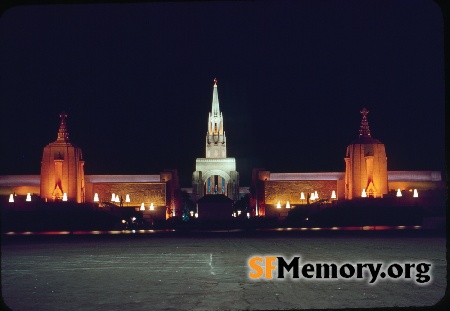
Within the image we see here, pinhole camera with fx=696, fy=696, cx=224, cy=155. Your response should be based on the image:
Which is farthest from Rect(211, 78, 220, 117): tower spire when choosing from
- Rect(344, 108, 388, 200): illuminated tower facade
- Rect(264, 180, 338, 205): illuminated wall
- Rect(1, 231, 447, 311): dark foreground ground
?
Rect(1, 231, 447, 311): dark foreground ground

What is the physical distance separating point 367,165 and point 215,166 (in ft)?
92.4

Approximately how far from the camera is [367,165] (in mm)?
44312

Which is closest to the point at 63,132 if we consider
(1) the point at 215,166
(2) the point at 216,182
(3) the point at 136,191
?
(3) the point at 136,191

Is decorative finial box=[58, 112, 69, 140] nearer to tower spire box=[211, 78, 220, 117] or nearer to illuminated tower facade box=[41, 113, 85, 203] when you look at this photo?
illuminated tower facade box=[41, 113, 85, 203]

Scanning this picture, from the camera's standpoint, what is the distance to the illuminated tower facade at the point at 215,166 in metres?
68.5

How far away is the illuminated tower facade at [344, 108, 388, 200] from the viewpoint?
44156 mm

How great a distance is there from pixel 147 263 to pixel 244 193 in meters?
63.6

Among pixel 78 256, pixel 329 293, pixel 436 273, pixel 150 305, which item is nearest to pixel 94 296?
pixel 150 305

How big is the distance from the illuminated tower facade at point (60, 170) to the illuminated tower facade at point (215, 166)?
78.0ft

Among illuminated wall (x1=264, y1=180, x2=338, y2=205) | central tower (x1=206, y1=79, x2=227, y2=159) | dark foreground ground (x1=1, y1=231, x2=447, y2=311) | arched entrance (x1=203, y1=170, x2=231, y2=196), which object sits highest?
central tower (x1=206, y1=79, x2=227, y2=159)

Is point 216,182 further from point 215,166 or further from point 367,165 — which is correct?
point 367,165

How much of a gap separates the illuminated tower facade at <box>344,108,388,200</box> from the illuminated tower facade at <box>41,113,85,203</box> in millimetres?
17756

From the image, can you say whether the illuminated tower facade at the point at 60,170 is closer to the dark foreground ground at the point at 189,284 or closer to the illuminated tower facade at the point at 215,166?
the illuminated tower facade at the point at 215,166

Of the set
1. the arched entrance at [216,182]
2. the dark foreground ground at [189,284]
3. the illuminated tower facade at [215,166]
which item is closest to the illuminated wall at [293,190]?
the illuminated tower facade at [215,166]
